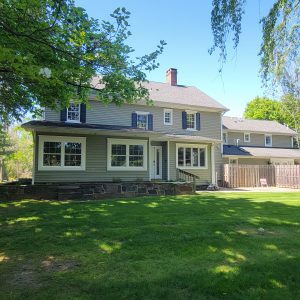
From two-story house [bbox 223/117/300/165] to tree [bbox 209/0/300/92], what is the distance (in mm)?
18746

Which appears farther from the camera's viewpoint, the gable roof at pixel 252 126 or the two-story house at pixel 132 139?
the gable roof at pixel 252 126

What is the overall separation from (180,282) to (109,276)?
0.94m

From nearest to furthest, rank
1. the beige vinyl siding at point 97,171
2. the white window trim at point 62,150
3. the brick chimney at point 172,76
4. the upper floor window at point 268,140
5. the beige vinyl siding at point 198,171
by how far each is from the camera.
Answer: the white window trim at point 62,150
the beige vinyl siding at point 97,171
the beige vinyl siding at point 198,171
the brick chimney at point 172,76
the upper floor window at point 268,140

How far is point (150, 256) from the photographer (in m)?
5.00

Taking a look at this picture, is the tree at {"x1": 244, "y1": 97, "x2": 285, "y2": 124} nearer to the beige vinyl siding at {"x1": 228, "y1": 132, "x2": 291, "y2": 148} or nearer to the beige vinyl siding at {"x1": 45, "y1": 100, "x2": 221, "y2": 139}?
the beige vinyl siding at {"x1": 228, "y1": 132, "x2": 291, "y2": 148}

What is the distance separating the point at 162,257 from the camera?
4949 mm

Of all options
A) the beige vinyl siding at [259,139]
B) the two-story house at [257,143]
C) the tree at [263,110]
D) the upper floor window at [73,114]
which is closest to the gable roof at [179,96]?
the upper floor window at [73,114]

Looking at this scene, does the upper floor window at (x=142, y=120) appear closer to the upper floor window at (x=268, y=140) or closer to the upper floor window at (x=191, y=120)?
the upper floor window at (x=191, y=120)

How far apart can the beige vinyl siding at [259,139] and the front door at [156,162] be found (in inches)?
435

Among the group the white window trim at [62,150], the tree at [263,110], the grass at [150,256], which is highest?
the tree at [263,110]

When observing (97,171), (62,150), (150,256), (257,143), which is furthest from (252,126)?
(150,256)

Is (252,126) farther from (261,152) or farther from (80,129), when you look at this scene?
(80,129)

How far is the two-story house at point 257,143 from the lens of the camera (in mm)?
26859

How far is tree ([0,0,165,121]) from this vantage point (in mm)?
6914
